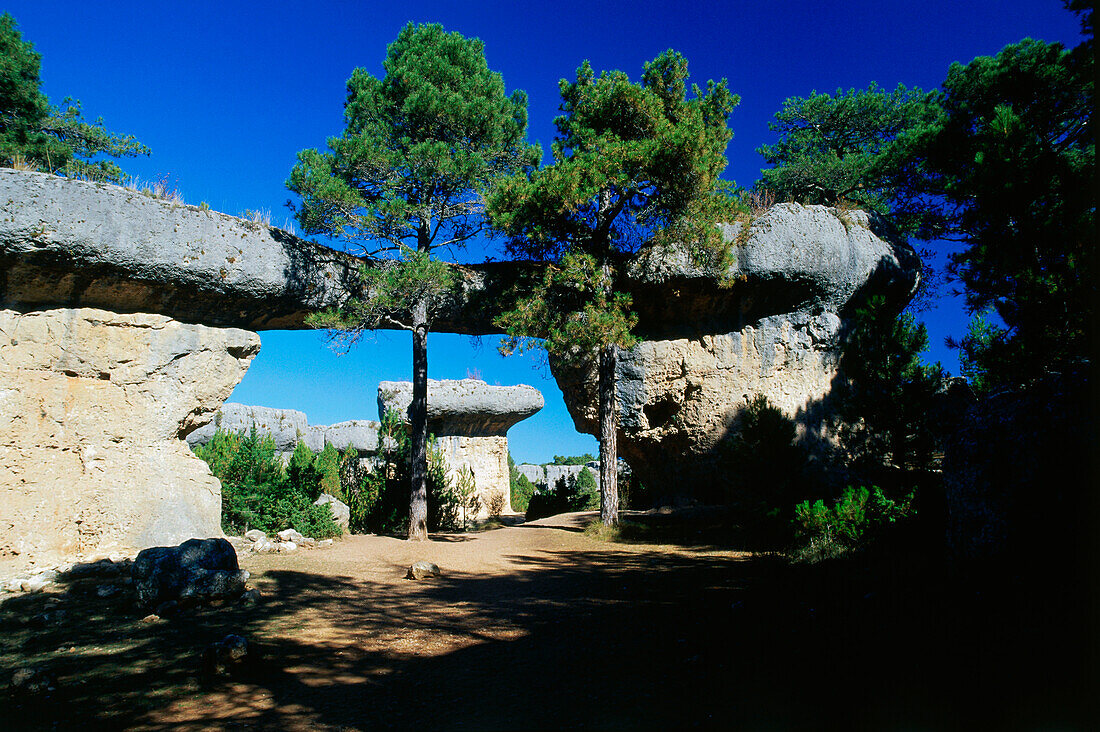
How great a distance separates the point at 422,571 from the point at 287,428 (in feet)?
44.5

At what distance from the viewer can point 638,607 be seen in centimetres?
543

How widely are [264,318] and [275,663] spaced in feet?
26.7

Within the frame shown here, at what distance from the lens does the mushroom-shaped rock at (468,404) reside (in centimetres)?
1877

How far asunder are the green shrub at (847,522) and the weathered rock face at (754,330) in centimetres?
509

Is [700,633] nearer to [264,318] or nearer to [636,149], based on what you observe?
[636,149]

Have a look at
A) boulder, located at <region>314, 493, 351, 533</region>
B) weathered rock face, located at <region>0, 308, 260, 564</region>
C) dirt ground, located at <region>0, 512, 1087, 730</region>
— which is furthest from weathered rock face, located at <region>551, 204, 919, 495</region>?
weathered rock face, located at <region>0, 308, 260, 564</region>

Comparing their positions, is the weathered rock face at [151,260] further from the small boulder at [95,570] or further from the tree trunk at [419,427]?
the small boulder at [95,570]

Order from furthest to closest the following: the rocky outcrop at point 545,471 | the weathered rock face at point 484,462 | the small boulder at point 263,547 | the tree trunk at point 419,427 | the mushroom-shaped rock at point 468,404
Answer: the rocky outcrop at point 545,471 → the weathered rock face at point 484,462 → the mushroom-shaped rock at point 468,404 → the tree trunk at point 419,427 → the small boulder at point 263,547

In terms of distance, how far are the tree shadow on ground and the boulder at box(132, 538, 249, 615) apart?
253 millimetres

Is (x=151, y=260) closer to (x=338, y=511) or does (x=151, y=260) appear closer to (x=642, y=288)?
(x=338, y=511)

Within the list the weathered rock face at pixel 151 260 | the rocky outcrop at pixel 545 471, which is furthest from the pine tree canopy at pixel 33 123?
the rocky outcrop at pixel 545 471

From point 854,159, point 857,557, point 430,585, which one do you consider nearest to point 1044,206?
point 857,557

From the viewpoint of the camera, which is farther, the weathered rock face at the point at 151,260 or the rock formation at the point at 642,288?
the rock formation at the point at 642,288

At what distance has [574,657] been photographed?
170 inches
